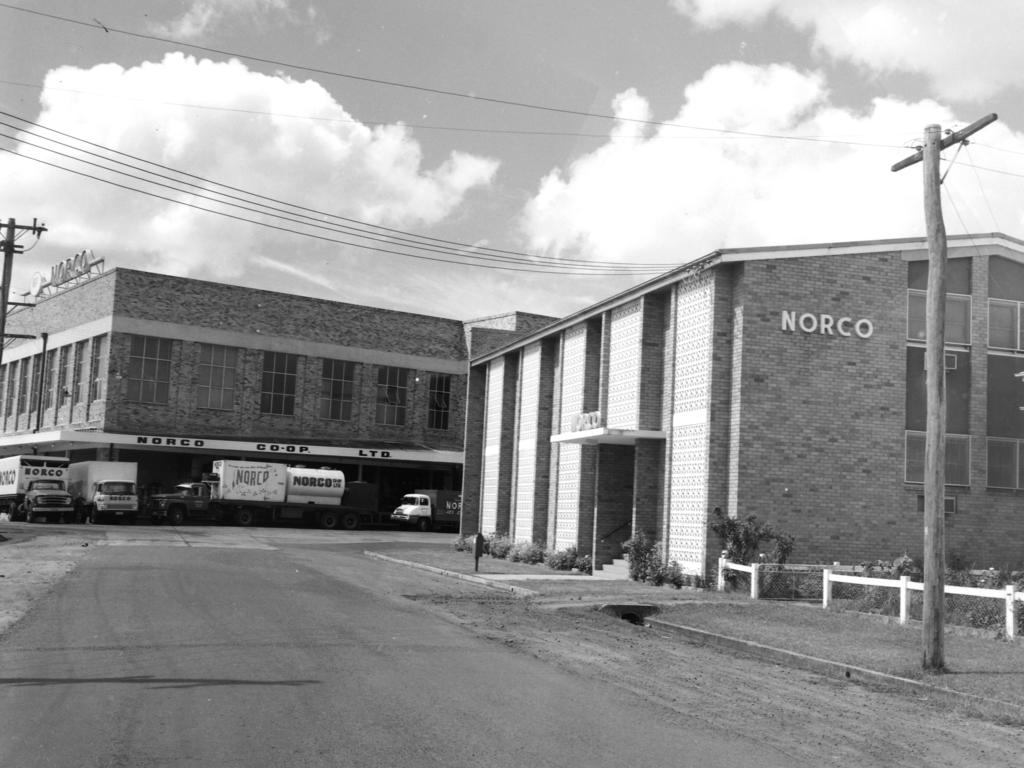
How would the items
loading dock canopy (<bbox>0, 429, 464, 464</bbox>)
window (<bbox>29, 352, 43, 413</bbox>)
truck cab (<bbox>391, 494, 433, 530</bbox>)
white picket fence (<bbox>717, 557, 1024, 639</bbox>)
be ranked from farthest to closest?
1. window (<bbox>29, 352, 43, 413</bbox>)
2. truck cab (<bbox>391, 494, 433, 530</bbox>)
3. loading dock canopy (<bbox>0, 429, 464, 464</bbox>)
4. white picket fence (<bbox>717, 557, 1024, 639</bbox>)

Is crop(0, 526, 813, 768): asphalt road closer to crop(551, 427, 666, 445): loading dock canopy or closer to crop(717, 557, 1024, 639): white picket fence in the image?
crop(717, 557, 1024, 639): white picket fence

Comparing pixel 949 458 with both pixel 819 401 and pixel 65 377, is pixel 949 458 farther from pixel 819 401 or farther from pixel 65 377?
pixel 65 377

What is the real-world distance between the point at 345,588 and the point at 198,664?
981 cm

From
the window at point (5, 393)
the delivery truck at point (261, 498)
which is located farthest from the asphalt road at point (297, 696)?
the window at point (5, 393)

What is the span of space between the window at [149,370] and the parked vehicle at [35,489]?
26.2 ft

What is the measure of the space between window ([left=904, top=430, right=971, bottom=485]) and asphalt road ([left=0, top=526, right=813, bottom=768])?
42.2ft

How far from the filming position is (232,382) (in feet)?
197

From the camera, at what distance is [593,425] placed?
27.7 m

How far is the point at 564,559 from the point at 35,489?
29.7 meters

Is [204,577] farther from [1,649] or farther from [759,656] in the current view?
[759,656]

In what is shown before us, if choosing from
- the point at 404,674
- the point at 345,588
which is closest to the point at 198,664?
the point at 404,674

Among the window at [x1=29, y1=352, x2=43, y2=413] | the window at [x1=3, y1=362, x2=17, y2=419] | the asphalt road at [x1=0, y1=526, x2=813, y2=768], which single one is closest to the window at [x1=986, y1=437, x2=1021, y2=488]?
the asphalt road at [x1=0, y1=526, x2=813, y2=768]

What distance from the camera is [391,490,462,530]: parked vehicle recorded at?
5731 cm

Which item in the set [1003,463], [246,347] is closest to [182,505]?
[246,347]
